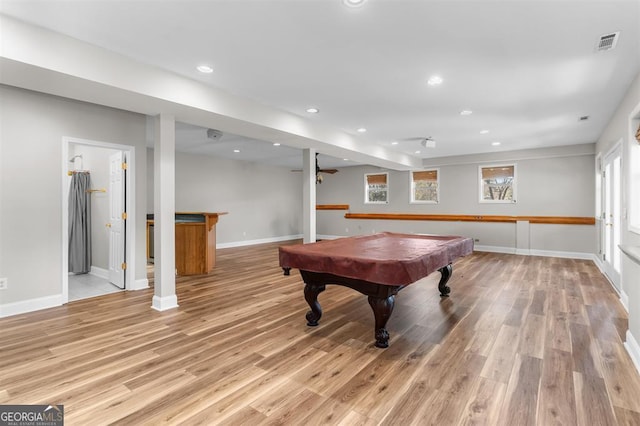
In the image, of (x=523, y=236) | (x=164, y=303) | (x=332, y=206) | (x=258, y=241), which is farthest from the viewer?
(x=332, y=206)

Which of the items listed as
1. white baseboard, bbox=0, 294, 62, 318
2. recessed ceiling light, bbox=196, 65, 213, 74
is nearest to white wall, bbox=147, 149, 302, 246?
white baseboard, bbox=0, 294, 62, 318

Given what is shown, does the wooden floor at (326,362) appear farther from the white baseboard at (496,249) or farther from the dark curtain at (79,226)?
the white baseboard at (496,249)

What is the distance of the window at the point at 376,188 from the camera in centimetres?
991

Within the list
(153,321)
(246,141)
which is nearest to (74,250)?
(153,321)

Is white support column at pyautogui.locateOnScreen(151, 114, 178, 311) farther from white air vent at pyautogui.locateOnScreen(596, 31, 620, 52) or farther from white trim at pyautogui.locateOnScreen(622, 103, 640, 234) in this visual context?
white trim at pyautogui.locateOnScreen(622, 103, 640, 234)

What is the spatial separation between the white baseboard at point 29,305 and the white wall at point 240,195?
4031 millimetres

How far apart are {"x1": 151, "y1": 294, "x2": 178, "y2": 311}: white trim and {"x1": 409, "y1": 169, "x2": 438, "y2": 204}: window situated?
742 centimetres

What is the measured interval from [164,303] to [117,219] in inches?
73.0

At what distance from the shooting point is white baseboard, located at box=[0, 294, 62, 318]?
3.28m

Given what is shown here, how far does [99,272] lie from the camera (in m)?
5.22

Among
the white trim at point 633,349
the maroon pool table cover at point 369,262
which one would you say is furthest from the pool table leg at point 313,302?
the white trim at point 633,349

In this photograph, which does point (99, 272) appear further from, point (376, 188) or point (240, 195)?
point (376, 188)

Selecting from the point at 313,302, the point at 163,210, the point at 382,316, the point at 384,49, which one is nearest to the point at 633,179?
the point at 384,49

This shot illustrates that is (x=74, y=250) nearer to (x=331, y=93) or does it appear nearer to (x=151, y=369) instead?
(x=151, y=369)
